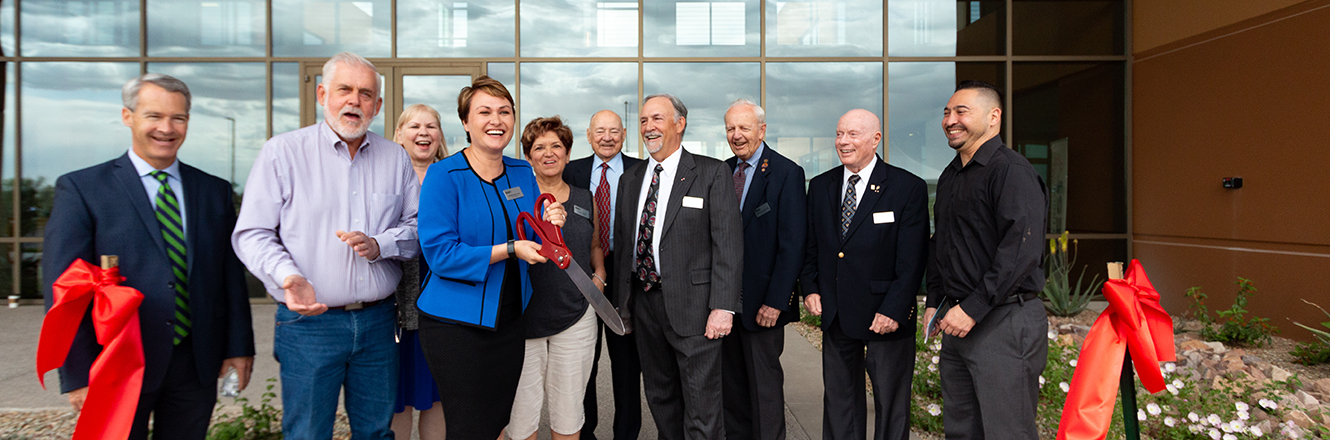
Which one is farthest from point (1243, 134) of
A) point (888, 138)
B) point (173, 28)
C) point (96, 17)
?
point (96, 17)

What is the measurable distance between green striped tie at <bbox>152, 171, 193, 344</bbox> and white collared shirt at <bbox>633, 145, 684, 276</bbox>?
62.7 inches

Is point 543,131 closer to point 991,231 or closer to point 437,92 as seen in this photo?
point 991,231

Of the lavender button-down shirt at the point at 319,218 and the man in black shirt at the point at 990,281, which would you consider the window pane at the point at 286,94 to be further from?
the man in black shirt at the point at 990,281

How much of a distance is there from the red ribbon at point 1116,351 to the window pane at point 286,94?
7.98 m

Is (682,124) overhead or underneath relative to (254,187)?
overhead

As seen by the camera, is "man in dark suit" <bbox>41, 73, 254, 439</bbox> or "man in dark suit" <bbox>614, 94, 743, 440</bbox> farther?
"man in dark suit" <bbox>614, 94, 743, 440</bbox>

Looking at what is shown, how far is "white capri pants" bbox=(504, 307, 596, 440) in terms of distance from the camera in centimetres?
254

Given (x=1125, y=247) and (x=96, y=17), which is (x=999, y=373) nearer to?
(x=1125, y=247)

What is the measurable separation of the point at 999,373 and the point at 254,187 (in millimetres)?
2636

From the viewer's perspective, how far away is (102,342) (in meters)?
1.71

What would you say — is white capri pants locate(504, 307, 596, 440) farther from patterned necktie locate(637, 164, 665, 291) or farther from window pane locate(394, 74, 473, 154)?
window pane locate(394, 74, 473, 154)

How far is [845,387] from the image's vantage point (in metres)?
2.94

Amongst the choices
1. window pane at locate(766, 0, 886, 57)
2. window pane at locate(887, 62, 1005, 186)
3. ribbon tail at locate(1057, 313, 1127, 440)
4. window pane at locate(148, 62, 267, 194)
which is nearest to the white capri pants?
ribbon tail at locate(1057, 313, 1127, 440)

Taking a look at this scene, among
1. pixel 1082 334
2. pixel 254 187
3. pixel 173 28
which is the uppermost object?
pixel 173 28
